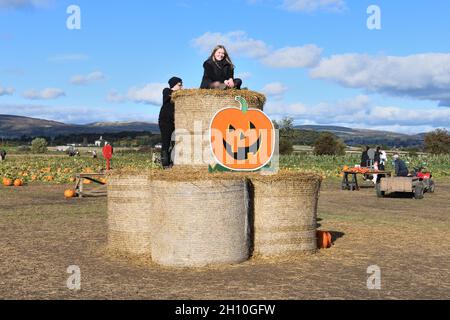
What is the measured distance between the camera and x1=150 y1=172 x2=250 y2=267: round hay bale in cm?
819

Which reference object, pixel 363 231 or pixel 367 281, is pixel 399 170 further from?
pixel 367 281

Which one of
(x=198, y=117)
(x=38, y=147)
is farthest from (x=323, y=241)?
(x=38, y=147)

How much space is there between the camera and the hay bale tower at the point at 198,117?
9.50 m

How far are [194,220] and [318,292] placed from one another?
2078mm

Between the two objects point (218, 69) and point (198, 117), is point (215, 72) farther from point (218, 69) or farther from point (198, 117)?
point (198, 117)

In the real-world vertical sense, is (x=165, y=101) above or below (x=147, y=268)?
above

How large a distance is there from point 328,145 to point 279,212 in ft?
259

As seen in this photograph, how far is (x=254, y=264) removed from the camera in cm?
857

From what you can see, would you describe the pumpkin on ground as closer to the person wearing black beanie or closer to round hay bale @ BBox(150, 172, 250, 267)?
the person wearing black beanie

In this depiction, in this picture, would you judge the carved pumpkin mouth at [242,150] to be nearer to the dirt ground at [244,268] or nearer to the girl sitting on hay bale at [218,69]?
the girl sitting on hay bale at [218,69]

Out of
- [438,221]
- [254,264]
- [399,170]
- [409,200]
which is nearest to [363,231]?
[438,221]

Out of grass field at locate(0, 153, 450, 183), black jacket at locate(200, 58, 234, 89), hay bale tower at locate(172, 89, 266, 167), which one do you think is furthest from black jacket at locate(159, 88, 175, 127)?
grass field at locate(0, 153, 450, 183)

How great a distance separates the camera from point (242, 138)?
9.53 metres

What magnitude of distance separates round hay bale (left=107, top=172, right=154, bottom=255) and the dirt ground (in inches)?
13.2
